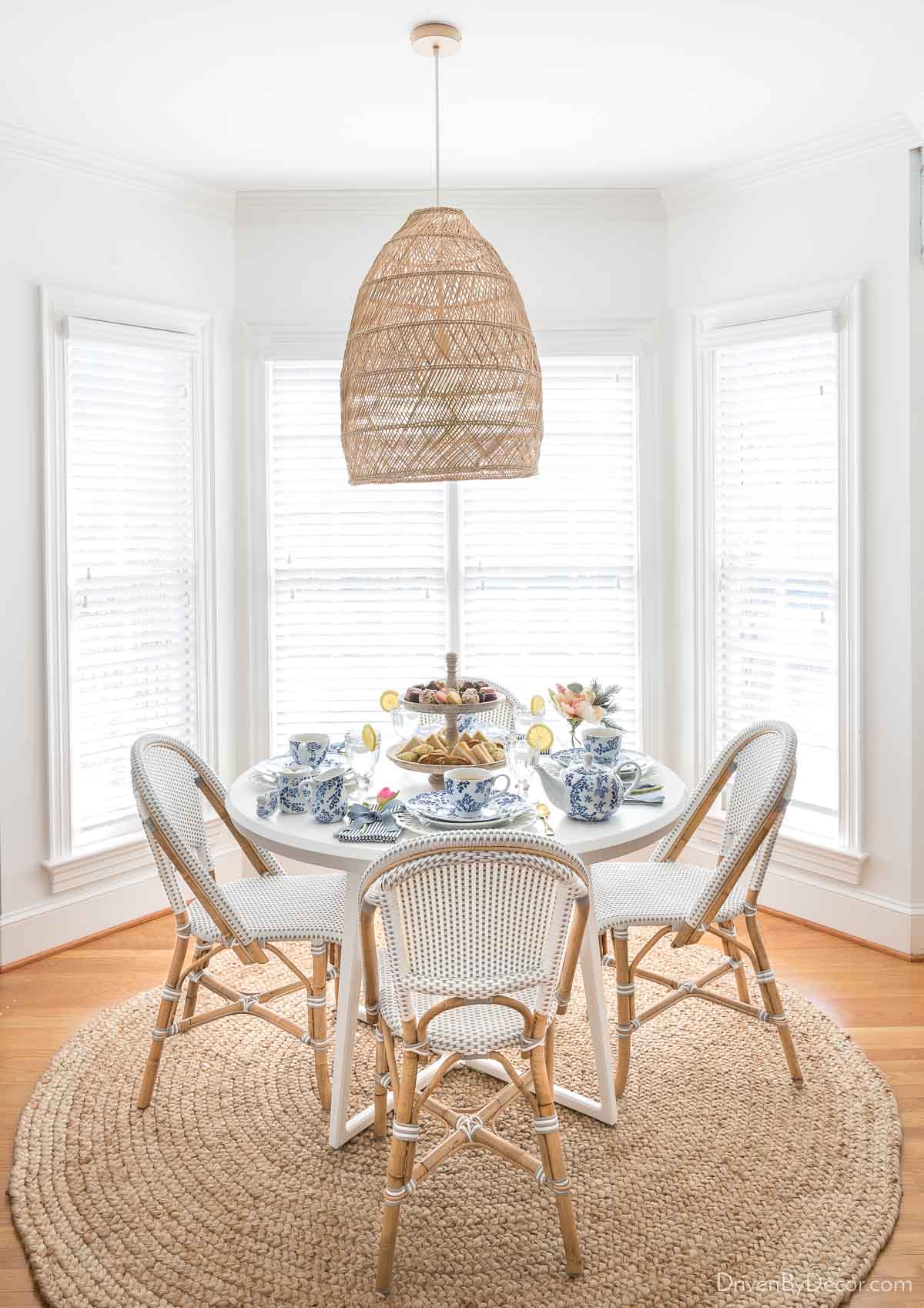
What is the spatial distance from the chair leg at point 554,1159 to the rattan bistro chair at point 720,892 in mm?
558

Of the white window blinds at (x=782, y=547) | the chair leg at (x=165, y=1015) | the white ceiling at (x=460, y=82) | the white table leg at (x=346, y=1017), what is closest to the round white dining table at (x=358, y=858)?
the white table leg at (x=346, y=1017)

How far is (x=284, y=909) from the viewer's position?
2.68 meters

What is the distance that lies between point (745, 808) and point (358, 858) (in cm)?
109

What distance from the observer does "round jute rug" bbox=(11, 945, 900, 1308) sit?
204cm

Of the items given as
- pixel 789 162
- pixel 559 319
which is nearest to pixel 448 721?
pixel 559 319

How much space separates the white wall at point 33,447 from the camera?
3.51 meters

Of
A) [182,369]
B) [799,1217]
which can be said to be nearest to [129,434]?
[182,369]

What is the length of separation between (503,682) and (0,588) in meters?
1.97

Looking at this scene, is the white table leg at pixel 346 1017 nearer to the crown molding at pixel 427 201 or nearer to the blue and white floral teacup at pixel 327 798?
the blue and white floral teacup at pixel 327 798

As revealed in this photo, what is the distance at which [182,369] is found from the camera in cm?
405

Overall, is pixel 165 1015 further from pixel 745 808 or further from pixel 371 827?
pixel 745 808

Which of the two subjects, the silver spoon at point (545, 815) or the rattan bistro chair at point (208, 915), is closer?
the silver spoon at point (545, 815)

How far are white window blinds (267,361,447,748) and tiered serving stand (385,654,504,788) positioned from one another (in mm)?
1394

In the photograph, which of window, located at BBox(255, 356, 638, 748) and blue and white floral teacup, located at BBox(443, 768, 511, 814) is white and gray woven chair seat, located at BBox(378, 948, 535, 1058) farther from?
window, located at BBox(255, 356, 638, 748)
